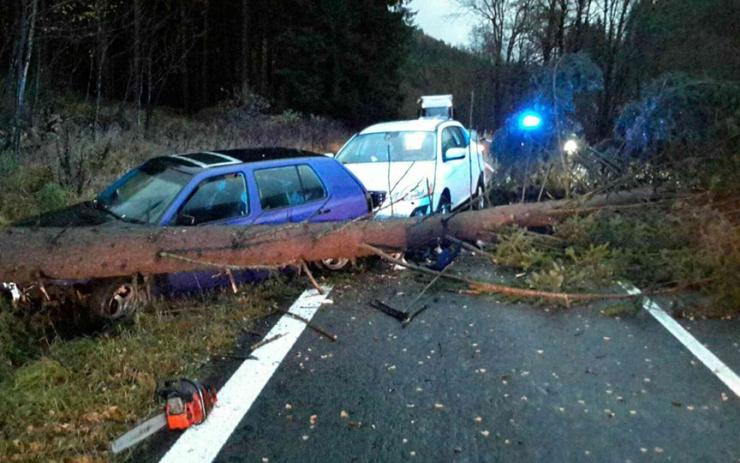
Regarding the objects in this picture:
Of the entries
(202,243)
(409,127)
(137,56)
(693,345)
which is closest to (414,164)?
(409,127)

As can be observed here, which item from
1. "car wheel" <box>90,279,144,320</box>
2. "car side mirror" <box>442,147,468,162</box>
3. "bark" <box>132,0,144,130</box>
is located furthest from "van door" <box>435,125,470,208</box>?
"bark" <box>132,0,144,130</box>

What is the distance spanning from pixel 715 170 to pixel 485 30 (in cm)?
3830

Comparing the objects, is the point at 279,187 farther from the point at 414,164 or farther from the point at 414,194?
the point at 414,164

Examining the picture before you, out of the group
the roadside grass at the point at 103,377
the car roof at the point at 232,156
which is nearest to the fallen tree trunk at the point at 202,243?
the roadside grass at the point at 103,377

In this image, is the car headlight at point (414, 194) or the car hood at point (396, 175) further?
the car hood at point (396, 175)

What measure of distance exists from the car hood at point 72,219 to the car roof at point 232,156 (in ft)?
3.23

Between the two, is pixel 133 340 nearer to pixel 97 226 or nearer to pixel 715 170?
pixel 97 226

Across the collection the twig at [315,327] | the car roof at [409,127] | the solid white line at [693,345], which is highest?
the car roof at [409,127]

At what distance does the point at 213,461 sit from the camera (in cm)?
336

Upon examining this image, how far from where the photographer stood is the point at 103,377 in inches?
167

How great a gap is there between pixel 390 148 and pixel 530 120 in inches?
104

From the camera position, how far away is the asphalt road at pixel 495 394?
11.5ft

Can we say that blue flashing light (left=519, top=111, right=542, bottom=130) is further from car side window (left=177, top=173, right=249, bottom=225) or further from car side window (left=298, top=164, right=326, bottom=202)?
car side window (left=177, top=173, right=249, bottom=225)

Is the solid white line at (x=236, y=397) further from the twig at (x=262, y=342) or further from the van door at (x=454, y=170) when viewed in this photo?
the van door at (x=454, y=170)
